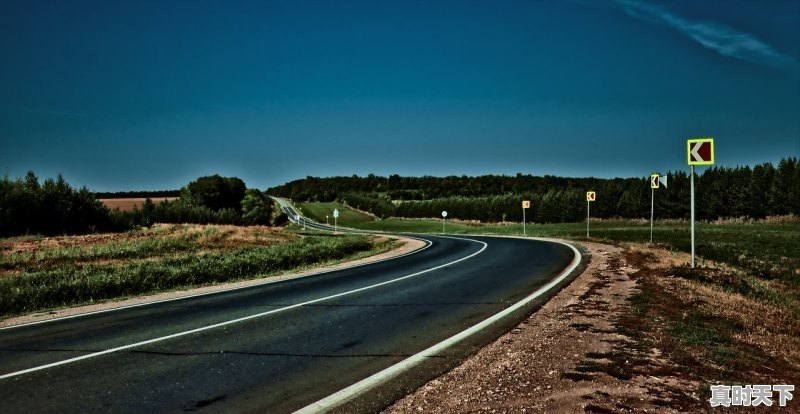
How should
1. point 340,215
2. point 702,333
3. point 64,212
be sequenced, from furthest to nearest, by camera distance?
point 340,215 → point 64,212 → point 702,333

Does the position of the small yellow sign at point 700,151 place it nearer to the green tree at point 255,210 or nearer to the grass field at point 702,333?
the grass field at point 702,333

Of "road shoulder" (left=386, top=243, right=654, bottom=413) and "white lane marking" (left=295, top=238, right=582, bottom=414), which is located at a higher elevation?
"road shoulder" (left=386, top=243, right=654, bottom=413)

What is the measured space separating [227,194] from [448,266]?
293 ft

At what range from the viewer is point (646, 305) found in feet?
27.6

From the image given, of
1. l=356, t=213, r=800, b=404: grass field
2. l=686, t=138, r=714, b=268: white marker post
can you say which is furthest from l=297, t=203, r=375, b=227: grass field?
l=356, t=213, r=800, b=404: grass field

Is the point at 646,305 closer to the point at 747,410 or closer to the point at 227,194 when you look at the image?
the point at 747,410

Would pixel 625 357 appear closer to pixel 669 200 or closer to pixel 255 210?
pixel 669 200

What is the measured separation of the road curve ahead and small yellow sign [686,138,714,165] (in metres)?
5.04

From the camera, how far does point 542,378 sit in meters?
4.89

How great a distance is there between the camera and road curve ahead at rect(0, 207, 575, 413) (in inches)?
193

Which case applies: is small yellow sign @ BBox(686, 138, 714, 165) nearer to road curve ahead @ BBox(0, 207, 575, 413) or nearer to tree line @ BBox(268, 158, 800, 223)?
road curve ahead @ BBox(0, 207, 575, 413)

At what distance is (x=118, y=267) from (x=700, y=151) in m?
18.1

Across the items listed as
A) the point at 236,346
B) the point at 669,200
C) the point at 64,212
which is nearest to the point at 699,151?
the point at 236,346

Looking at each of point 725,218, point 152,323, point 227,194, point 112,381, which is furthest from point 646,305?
point 227,194
